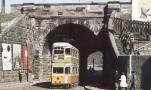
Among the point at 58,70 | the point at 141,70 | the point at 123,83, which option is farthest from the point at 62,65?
the point at 123,83

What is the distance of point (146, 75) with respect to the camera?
109ft

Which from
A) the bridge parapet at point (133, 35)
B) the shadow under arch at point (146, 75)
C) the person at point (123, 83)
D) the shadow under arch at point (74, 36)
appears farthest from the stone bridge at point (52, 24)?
the person at point (123, 83)

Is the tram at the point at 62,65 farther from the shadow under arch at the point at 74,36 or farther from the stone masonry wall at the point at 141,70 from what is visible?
the shadow under arch at the point at 74,36

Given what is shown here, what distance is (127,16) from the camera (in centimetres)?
5769

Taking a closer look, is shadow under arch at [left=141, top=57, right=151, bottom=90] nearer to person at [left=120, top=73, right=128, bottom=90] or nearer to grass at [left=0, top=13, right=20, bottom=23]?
person at [left=120, top=73, right=128, bottom=90]

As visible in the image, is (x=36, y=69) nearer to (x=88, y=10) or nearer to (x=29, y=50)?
(x=29, y=50)

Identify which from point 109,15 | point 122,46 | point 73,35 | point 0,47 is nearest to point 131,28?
point 122,46

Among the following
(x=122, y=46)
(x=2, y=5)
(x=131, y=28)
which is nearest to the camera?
(x=122, y=46)

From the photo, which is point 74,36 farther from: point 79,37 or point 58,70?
point 58,70

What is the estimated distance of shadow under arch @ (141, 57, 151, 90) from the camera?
3289cm

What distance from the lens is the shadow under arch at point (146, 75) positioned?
108 feet

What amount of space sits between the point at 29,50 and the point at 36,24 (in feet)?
11.8

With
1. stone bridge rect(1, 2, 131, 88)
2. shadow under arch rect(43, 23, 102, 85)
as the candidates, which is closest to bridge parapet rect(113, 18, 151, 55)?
stone bridge rect(1, 2, 131, 88)

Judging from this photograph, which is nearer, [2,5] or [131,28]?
[131,28]
